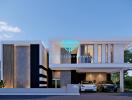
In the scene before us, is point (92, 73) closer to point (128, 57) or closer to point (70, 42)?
point (70, 42)

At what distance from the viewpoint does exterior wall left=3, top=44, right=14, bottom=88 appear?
2889cm

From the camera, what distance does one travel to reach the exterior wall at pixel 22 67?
1154 inches

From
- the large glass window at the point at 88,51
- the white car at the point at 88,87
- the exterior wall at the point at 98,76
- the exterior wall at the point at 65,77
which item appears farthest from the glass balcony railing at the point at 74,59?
the exterior wall at the point at 98,76

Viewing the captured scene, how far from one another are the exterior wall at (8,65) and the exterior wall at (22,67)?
44cm

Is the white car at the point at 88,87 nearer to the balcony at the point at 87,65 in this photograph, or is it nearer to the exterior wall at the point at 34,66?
the balcony at the point at 87,65

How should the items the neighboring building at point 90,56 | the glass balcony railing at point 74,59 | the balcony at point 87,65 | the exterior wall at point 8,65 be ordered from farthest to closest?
the exterior wall at point 8,65
the glass balcony railing at point 74,59
the neighboring building at point 90,56
the balcony at point 87,65

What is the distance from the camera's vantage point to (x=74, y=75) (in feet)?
105

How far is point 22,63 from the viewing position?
29.4 m

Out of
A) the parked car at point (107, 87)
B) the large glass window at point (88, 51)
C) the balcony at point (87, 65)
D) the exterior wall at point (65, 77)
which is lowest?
the parked car at point (107, 87)

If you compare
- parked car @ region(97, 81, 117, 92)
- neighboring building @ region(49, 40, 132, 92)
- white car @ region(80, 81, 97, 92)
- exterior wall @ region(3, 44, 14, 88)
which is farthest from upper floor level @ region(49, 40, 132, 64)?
exterior wall @ region(3, 44, 14, 88)

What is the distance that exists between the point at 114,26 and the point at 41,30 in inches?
364

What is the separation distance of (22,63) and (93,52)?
23.1 feet

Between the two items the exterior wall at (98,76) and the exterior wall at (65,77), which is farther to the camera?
the exterior wall at (98,76)

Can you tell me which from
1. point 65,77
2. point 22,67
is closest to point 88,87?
point 65,77
